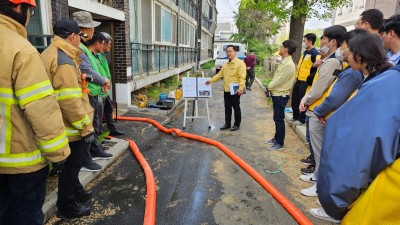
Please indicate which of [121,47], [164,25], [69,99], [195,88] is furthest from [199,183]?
[164,25]

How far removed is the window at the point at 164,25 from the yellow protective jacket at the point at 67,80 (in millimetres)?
8797

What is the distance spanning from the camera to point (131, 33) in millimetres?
8797

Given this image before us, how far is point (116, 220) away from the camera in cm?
297

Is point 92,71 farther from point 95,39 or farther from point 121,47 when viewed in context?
point 121,47

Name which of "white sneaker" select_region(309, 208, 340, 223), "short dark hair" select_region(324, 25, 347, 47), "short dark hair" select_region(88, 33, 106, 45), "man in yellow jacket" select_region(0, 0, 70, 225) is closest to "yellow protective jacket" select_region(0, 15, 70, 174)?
"man in yellow jacket" select_region(0, 0, 70, 225)

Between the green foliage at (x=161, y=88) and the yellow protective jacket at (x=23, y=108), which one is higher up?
the yellow protective jacket at (x=23, y=108)

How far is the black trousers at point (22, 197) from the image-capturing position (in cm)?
195

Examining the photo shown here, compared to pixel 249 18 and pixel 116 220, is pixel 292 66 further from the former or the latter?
pixel 249 18

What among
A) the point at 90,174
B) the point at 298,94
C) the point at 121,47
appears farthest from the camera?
the point at 121,47

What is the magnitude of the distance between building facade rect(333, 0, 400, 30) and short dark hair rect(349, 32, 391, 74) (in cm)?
2840

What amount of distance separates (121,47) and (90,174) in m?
4.93

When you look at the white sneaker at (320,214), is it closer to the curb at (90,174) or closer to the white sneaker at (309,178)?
the white sneaker at (309,178)

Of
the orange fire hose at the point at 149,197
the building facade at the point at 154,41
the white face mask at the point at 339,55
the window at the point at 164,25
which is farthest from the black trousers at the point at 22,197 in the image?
the window at the point at 164,25

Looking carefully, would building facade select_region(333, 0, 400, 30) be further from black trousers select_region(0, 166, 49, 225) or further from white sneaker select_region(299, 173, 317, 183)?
black trousers select_region(0, 166, 49, 225)
